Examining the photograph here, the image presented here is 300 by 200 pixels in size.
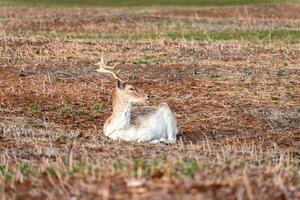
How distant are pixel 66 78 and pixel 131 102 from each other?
20.4ft

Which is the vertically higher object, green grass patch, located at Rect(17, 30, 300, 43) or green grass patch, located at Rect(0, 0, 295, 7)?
green grass patch, located at Rect(17, 30, 300, 43)

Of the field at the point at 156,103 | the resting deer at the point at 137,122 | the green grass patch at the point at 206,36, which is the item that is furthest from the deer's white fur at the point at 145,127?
the green grass patch at the point at 206,36

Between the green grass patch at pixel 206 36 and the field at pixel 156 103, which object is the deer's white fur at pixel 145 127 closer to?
the field at pixel 156 103

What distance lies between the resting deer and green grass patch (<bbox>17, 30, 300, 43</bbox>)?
16.6 meters

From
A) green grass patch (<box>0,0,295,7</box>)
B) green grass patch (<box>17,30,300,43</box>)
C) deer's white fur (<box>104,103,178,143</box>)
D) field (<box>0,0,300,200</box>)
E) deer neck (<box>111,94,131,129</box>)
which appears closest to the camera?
field (<box>0,0,300,200</box>)

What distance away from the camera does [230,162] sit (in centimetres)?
931

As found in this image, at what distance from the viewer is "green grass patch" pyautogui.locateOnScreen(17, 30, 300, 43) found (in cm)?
3243

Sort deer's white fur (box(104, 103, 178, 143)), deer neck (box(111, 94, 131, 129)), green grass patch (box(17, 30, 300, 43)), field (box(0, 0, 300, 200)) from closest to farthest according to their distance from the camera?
field (box(0, 0, 300, 200))
deer's white fur (box(104, 103, 178, 143))
deer neck (box(111, 94, 131, 129))
green grass patch (box(17, 30, 300, 43))

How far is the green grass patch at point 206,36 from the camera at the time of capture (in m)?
32.4

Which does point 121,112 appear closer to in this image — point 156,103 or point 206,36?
point 156,103

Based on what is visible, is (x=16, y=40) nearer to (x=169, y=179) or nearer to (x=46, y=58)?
(x=46, y=58)

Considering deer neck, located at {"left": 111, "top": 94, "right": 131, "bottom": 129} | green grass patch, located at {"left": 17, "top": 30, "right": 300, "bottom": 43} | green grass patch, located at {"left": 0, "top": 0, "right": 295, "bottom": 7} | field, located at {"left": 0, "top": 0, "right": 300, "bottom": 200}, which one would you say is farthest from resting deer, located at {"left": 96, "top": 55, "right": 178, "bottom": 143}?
green grass patch, located at {"left": 0, "top": 0, "right": 295, "bottom": 7}

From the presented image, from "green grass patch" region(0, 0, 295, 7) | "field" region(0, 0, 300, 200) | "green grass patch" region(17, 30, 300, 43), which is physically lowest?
"green grass patch" region(0, 0, 295, 7)

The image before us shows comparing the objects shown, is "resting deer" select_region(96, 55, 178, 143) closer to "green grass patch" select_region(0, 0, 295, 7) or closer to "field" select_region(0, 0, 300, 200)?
"field" select_region(0, 0, 300, 200)
